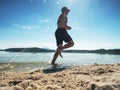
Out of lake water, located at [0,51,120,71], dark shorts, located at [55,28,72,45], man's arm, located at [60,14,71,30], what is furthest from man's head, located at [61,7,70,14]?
lake water, located at [0,51,120,71]

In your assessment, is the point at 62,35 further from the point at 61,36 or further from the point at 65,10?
the point at 65,10

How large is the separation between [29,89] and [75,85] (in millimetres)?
966

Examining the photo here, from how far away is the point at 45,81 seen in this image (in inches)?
178

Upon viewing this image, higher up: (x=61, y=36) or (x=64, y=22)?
(x=64, y=22)

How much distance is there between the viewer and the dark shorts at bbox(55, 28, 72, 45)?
8.48 meters

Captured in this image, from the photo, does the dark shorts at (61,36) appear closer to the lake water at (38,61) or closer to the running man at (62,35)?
the running man at (62,35)

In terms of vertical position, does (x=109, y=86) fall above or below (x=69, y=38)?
below

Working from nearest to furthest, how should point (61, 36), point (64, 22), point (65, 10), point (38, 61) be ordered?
point (61, 36), point (64, 22), point (65, 10), point (38, 61)

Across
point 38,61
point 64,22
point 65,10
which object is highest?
point 65,10

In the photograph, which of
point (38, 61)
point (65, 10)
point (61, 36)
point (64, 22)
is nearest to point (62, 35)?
point (61, 36)

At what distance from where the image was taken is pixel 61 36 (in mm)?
8461

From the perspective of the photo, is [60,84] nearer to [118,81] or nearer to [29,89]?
[29,89]

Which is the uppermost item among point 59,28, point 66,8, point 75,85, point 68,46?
point 66,8

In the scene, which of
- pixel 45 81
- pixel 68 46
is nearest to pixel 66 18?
pixel 68 46
